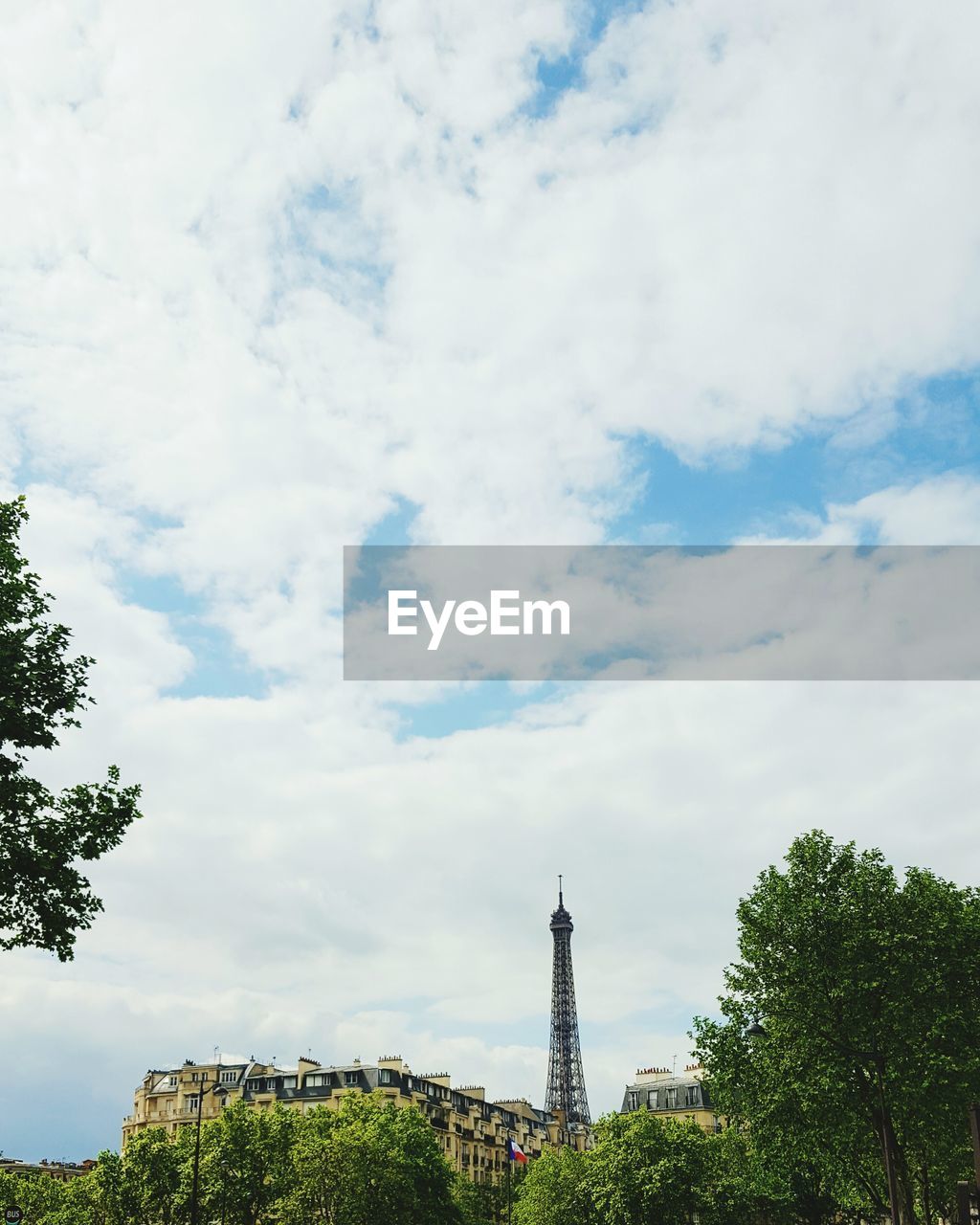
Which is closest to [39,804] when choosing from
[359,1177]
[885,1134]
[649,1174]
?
[885,1134]

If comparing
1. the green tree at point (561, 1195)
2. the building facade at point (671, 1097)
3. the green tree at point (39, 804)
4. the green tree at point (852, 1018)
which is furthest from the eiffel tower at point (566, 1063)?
the green tree at point (39, 804)

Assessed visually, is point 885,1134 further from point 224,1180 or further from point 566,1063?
point 566,1063

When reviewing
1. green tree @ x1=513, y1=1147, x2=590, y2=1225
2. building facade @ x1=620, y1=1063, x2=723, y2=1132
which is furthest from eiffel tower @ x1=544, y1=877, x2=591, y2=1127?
green tree @ x1=513, y1=1147, x2=590, y2=1225

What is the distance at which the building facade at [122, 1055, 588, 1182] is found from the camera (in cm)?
9500

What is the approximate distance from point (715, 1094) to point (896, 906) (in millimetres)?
9118

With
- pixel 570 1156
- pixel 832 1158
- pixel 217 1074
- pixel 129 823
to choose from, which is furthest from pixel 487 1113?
pixel 129 823

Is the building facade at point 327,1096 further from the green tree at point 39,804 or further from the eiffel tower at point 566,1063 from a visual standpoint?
the green tree at point 39,804

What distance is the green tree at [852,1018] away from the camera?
36.0m

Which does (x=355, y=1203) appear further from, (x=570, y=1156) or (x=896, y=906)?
(x=896, y=906)

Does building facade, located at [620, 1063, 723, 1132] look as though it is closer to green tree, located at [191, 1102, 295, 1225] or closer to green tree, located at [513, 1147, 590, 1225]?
green tree, located at [513, 1147, 590, 1225]

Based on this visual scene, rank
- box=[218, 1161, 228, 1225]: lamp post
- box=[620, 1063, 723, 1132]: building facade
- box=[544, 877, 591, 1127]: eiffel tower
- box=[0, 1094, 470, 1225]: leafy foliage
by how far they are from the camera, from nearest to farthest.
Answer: box=[0, 1094, 470, 1225]: leafy foliage, box=[218, 1161, 228, 1225]: lamp post, box=[620, 1063, 723, 1132]: building facade, box=[544, 877, 591, 1127]: eiffel tower

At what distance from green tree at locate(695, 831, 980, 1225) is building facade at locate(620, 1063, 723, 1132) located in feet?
267

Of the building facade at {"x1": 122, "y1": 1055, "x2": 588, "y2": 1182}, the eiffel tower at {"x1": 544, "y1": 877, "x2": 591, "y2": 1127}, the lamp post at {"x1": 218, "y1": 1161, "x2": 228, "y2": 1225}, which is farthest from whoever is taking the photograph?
the eiffel tower at {"x1": 544, "y1": 877, "x2": 591, "y2": 1127}

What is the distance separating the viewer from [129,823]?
68.8 ft
